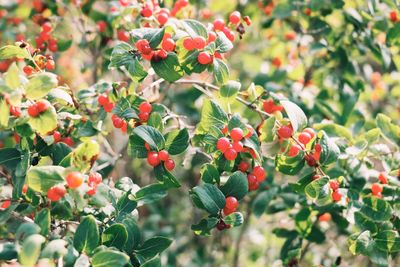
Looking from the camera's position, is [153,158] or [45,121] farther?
[153,158]

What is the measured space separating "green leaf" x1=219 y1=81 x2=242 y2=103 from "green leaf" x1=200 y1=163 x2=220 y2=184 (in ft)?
0.83

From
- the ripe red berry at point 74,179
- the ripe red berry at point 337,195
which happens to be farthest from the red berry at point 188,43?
the ripe red berry at point 337,195

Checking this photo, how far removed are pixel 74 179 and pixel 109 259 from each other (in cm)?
24

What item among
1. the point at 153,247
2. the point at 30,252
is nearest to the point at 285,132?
the point at 153,247

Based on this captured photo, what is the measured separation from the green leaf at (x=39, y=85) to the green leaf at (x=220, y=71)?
565mm

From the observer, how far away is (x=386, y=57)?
257cm

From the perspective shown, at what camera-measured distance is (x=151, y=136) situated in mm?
1691

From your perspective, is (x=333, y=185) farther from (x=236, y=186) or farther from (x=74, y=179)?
(x=74, y=179)

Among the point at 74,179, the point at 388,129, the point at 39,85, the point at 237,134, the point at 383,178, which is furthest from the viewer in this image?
the point at 388,129

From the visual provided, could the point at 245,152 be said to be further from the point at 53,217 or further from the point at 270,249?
the point at 270,249

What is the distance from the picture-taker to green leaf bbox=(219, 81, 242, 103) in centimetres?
179

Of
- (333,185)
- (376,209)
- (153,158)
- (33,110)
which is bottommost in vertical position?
(376,209)

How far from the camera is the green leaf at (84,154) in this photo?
149 centimetres

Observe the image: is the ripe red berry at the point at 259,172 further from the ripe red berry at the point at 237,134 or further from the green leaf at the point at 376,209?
the green leaf at the point at 376,209
